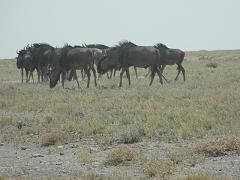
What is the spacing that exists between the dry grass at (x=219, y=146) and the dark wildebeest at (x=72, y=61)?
16687mm

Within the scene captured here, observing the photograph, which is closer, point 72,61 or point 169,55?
point 72,61

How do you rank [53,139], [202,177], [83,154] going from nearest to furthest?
[202,177], [83,154], [53,139]

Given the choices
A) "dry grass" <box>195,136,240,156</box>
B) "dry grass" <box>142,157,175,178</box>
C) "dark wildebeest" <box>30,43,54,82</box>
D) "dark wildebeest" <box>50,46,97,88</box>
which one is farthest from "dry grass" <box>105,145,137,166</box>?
"dark wildebeest" <box>30,43,54,82</box>

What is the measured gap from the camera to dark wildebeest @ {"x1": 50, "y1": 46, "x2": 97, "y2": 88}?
27.7 metres

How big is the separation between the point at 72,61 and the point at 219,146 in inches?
694

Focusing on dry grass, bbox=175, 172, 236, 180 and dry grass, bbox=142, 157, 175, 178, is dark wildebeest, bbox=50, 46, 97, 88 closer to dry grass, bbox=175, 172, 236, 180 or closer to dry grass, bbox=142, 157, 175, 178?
dry grass, bbox=142, 157, 175, 178

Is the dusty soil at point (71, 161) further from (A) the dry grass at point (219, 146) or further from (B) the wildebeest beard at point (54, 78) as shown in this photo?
(B) the wildebeest beard at point (54, 78)

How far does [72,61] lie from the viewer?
2788 cm

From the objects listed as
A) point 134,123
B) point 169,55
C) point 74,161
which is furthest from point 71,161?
point 169,55

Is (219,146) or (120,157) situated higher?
(219,146)

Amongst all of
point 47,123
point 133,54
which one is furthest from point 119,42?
point 47,123

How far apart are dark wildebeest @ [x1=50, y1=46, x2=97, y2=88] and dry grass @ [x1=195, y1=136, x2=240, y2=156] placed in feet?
54.7

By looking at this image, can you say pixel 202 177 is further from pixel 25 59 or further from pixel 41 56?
pixel 25 59

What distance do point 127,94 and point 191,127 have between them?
8.35m
